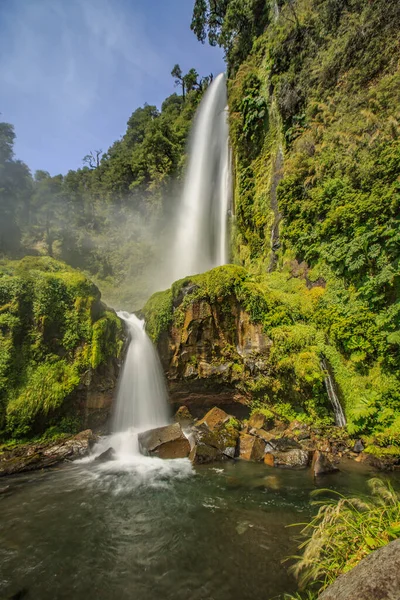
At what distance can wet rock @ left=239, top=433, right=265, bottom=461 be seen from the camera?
397 inches

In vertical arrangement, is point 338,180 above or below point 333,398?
above

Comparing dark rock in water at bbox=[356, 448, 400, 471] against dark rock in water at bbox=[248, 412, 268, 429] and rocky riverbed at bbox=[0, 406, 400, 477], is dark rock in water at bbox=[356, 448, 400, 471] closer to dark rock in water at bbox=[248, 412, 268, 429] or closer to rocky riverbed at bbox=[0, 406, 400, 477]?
rocky riverbed at bbox=[0, 406, 400, 477]

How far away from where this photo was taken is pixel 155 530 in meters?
6.27

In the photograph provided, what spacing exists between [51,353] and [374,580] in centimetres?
1314

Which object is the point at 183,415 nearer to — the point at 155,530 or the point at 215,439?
the point at 215,439

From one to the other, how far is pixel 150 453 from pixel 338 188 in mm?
14107

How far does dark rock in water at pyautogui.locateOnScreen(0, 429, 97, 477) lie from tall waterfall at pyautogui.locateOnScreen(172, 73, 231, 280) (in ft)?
57.9

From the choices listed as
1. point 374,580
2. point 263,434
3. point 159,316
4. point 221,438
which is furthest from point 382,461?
point 159,316

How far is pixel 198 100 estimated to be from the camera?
1506 inches

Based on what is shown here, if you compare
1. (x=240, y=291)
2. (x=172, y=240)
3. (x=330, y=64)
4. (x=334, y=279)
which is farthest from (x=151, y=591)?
(x=172, y=240)

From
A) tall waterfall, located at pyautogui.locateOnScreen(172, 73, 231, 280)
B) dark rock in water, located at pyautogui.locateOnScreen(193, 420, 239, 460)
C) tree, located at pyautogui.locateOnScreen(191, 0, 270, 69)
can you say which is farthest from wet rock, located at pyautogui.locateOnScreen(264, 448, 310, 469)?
tree, located at pyautogui.locateOnScreen(191, 0, 270, 69)

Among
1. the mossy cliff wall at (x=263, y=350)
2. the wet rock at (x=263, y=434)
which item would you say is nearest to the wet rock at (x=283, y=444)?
the wet rock at (x=263, y=434)

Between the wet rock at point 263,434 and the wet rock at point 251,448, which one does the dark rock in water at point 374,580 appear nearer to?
the wet rock at point 251,448

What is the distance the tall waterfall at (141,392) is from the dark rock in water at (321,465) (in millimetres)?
7862
